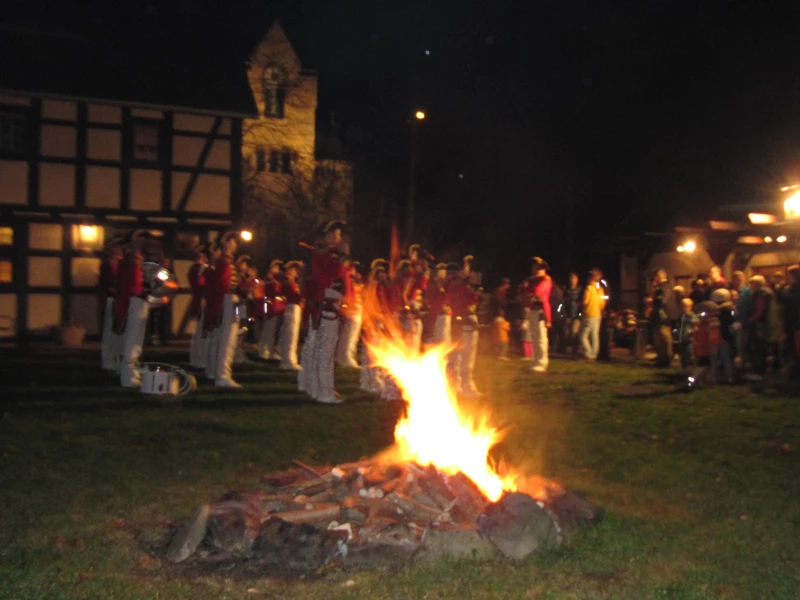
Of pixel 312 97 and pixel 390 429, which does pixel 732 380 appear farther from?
pixel 312 97

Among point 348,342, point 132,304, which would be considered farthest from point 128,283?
point 348,342

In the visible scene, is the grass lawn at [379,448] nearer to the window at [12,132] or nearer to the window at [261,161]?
the window at [12,132]

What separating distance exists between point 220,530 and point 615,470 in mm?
4183

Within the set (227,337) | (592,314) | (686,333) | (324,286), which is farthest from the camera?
(592,314)

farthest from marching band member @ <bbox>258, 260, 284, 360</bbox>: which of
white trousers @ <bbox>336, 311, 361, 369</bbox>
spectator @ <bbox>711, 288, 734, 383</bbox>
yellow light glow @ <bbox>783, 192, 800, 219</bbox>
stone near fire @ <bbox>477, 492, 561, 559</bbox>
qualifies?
stone near fire @ <bbox>477, 492, 561, 559</bbox>

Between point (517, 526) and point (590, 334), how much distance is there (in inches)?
535

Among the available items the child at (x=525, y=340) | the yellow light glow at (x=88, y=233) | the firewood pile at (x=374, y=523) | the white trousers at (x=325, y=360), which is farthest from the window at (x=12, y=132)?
the firewood pile at (x=374, y=523)

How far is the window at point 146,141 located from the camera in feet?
79.1

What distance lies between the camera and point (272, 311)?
16812 millimetres

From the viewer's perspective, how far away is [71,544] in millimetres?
5727

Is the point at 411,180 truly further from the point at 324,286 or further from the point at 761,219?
the point at 324,286

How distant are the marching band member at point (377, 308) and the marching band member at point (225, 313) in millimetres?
1907

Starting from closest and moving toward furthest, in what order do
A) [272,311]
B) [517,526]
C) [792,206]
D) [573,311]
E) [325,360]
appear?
[517,526] → [325,360] → [792,206] → [272,311] → [573,311]

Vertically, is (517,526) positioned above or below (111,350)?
below
